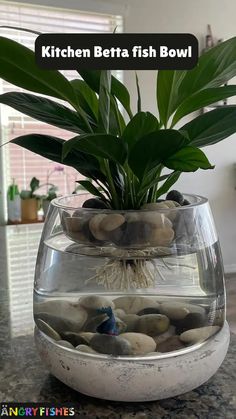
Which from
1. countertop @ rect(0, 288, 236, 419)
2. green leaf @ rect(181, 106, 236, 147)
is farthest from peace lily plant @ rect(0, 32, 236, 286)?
countertop @ rect(0, 288, 236, 419)

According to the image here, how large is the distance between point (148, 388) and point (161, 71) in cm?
36

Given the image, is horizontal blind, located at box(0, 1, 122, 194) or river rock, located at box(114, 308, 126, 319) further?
horizontal blind, located at box(0, 1, 122, 194)

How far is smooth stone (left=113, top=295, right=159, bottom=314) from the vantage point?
45cm

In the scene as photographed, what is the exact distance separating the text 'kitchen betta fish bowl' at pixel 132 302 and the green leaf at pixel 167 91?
111mm

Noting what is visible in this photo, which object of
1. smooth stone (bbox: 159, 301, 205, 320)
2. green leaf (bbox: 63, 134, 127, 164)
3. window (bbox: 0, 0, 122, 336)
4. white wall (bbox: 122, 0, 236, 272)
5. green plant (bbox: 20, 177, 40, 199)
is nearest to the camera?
green leaf (bbox: 63, 134, 127, 164)

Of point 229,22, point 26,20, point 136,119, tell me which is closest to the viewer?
point 136,119

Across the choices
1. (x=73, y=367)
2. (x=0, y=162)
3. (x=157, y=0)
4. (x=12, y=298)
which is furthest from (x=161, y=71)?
(x=157, y=0)

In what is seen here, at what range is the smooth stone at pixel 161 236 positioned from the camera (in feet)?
1.41

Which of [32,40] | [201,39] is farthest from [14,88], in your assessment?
[201,39]

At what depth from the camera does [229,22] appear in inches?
127

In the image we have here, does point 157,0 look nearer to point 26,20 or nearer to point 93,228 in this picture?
point 26,20

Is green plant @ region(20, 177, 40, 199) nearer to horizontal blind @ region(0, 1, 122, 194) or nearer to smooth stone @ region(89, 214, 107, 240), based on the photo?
horizontal blind @ region(0, 1, 122, 194)

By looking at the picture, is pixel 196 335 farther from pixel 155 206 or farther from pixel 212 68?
pixel 212 68

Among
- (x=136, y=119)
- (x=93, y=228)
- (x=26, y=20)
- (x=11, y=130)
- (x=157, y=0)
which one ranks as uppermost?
(x=157, y=0)
